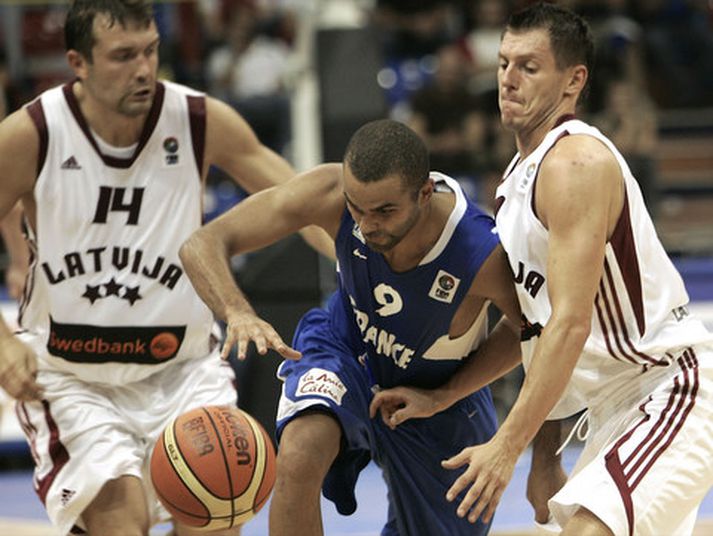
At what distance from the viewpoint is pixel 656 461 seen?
13.1 feet

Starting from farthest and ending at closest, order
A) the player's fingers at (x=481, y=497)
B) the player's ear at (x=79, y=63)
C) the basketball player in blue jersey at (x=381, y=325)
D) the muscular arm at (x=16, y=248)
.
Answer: the muscular arm at (x=16, y=248) → the player's ear at (x=79, y=63) → the basketball player in blue jersey at (x=381, y=325) → the player's fingers at (x=481, y=497)

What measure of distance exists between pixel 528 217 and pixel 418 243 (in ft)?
1.42

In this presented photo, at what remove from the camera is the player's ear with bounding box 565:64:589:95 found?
440 cm

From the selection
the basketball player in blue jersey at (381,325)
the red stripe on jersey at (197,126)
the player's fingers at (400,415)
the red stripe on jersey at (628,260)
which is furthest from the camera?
the red stripe on jersey at (197,126)

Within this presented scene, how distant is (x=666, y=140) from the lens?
1298 cm

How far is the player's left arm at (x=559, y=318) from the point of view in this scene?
3795mm

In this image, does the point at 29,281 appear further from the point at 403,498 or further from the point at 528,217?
the point at 528,217

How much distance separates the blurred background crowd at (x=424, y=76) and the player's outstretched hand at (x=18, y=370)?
549 centimetres

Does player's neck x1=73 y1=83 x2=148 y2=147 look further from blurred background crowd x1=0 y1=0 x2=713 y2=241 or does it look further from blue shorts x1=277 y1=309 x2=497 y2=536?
blurred background crowd x1=0 y1=0 x2=713 y2=241

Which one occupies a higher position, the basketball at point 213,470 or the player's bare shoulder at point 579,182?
the player's bare shoulder at point 579,182

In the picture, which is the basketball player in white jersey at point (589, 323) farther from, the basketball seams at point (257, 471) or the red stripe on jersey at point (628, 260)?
the basketball seams at point (257, 471)

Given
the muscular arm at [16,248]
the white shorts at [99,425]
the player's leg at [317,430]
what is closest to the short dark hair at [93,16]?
the muscular arm at [16,248]

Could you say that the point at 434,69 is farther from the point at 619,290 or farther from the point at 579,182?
the point at 579,182

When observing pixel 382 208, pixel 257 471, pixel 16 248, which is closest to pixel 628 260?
pixel 382 208
